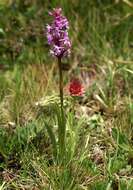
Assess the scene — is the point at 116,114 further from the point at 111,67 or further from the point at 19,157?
the point at 19,157

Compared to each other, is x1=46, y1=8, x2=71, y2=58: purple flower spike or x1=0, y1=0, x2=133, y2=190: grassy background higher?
x1=46, y1=8, x2=71, y2=58: purple flower spike

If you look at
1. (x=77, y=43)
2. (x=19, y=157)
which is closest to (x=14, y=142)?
(x=19, y=157)

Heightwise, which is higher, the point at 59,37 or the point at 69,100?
the point at 59,37

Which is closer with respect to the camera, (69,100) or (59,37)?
(59,37)

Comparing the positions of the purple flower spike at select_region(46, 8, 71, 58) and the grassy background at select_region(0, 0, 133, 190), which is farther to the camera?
the grassy background at select_region(0, 0, 133, 190)

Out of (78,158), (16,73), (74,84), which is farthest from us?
(16,73)

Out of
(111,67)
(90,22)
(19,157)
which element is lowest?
(19,157)
